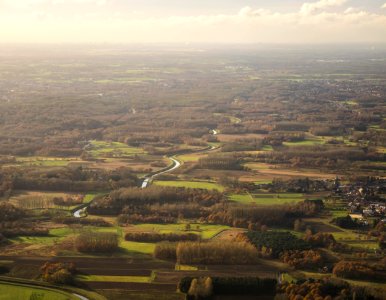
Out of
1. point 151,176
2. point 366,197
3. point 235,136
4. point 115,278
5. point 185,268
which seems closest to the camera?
point 115,278

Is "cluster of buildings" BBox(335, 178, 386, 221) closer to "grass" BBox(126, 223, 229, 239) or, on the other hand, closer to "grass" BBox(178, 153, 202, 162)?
"grass" BBox(126, 223, 229, 239)

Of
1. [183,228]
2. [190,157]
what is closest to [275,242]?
[183,228]

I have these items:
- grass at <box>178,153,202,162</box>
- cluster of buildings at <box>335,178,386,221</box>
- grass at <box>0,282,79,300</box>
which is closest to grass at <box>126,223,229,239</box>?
grass at <box>0,282,79,300</box>

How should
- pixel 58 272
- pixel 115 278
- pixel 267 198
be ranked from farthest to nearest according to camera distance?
pixel 267 198
pixel 115 278
pixel 58 272

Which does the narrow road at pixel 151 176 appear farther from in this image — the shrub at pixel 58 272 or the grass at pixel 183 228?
the shrub at pixel 58 272

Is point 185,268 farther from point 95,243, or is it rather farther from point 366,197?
point 366,197

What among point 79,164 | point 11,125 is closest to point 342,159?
point 79,164
